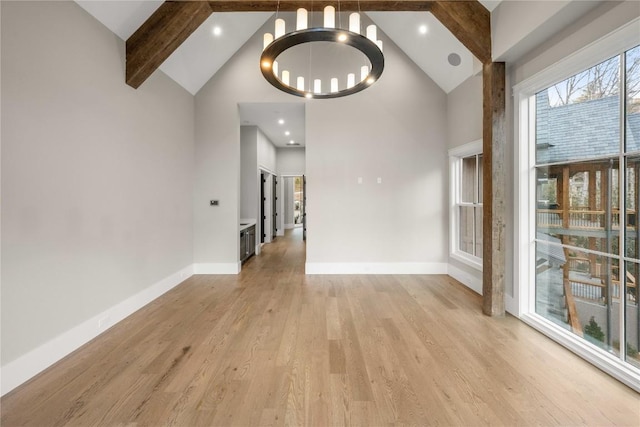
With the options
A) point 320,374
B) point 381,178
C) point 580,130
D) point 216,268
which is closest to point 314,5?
point 381,178

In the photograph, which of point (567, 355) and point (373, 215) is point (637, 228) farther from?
point (373, 215)

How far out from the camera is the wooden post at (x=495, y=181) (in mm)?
2895

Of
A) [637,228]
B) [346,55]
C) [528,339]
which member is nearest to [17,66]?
[346,55]

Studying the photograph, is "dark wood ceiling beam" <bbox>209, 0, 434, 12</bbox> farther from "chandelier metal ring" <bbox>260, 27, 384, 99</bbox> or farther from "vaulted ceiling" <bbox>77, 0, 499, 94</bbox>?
"chandelier metal ring" <bbox>260, 27, 384, 99</bbox>

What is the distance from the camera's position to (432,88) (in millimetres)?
4465

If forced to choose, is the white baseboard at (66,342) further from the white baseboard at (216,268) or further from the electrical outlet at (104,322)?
the white baseboard at (216,268)

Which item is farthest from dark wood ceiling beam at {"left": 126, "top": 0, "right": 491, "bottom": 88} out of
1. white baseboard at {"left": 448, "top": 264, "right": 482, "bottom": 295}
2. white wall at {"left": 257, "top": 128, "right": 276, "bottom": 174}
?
white wall at {"left": 257, "top": 128, "right": 276, "bottom": 174}

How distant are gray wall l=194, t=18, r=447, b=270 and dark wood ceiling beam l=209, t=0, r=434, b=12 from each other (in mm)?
1351

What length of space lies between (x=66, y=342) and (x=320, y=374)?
6.97ft

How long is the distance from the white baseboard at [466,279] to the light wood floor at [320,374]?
57cm

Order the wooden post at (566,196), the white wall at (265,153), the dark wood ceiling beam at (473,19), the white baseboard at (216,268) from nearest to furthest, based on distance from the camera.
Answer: the wooden post at (566,196) < the dark wood ceiling beam at (473,19) < the white baseboard at (216,268) < the white wall at (265,153)

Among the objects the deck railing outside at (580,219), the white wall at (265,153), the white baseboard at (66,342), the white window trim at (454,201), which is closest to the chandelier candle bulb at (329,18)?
the deck railing outside at (580,219)

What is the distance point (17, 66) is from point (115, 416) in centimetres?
241

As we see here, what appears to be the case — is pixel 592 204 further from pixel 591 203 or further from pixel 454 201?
pixel 454 201
